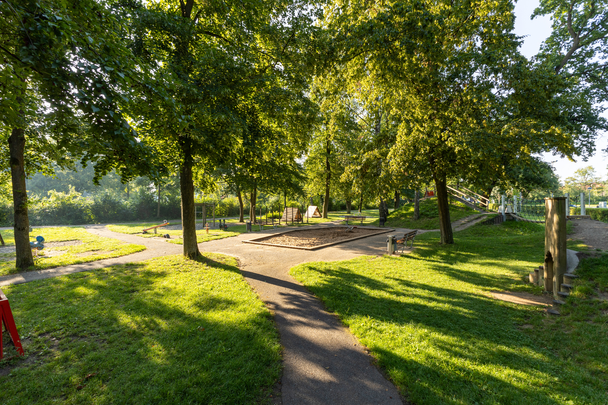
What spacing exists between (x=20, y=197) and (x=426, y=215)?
80.3ft

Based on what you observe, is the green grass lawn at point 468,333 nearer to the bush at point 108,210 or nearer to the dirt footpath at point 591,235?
the dirt footpath at point 591,235

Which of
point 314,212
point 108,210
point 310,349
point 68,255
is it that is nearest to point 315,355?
point 310,349

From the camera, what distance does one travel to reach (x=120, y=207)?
31531mm

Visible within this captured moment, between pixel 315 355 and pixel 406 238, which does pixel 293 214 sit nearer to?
pixel 406 238

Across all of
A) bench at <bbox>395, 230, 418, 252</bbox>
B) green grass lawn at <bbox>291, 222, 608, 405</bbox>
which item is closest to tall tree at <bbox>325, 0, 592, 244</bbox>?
bench at <bbox>395, 230, 418, 252</bbox>

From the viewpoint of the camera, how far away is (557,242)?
6.22 meters

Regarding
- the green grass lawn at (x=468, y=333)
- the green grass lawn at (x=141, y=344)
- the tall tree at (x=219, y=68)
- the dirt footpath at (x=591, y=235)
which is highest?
the tall tree at (x=219, y=68)

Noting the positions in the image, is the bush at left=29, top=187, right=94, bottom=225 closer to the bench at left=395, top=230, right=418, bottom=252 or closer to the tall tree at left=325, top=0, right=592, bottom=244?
the tall tree at left=325, top=0, right=592, bottom=244

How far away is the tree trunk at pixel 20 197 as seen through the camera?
8.19 meters

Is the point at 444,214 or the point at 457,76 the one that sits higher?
the point at 457,76

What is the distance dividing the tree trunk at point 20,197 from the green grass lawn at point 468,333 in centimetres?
919

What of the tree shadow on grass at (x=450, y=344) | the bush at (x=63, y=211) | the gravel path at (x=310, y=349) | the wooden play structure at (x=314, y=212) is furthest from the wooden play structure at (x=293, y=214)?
the bush at (x=63, y=211)

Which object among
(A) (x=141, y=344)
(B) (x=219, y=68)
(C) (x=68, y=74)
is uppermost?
(B) (x=219, y=68)

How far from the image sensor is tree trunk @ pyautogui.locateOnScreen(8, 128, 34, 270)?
8188 millimetres
